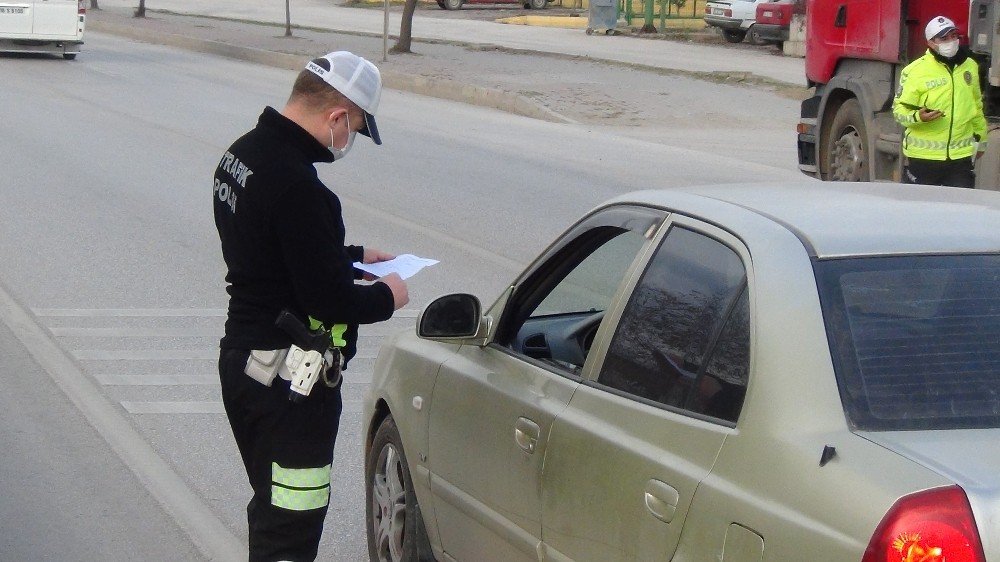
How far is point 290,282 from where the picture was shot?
3850mm

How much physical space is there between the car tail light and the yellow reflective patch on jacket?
189 cm

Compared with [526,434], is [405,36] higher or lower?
higher

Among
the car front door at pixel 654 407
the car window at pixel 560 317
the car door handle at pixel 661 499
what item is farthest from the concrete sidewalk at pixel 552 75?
the car door handle at pixel 661 499

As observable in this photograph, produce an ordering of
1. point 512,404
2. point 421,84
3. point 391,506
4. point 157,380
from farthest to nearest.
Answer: point 421,84 → point 157,380 → point 391,506 → point 512,404

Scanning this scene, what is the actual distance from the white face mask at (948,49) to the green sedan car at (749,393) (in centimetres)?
772

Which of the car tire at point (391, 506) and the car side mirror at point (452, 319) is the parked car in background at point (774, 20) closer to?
the car tire at point (391, 506)

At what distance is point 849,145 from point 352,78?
10.8 meters

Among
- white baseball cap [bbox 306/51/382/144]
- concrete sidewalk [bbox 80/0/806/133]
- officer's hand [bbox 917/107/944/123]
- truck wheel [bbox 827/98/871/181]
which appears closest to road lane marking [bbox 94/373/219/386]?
white baseball cap [bbox 306/51/382/144]

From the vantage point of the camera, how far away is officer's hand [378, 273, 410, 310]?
400 centimetres

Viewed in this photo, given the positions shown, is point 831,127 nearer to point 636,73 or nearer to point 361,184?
point 361,184

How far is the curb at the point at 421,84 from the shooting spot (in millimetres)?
22719

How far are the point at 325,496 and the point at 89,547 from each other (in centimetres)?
162

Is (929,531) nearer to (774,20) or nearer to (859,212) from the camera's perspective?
(859,212)

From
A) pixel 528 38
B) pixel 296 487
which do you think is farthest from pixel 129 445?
pixel 528 38
